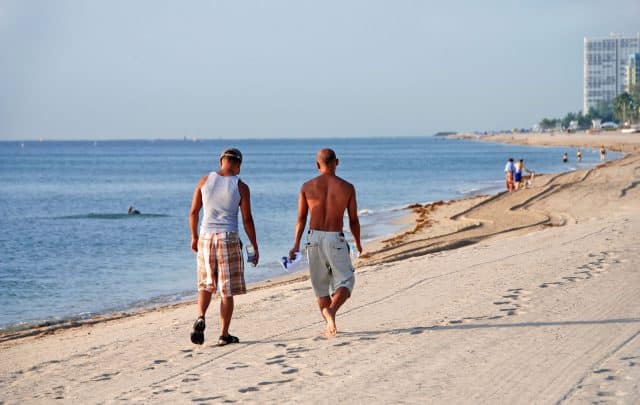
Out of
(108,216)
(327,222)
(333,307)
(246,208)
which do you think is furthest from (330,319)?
(108,216)

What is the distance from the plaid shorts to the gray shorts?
0.59 metres

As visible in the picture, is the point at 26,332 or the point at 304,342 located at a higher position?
the point at 304,342

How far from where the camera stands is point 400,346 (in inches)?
275

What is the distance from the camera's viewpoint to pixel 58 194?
53.0 m

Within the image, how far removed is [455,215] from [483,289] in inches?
603

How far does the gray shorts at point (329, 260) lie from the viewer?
724 cm

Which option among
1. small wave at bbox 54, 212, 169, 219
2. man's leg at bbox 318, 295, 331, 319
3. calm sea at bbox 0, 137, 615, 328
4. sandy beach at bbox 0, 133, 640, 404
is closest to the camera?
sandy beach at bbox 0, 133, 640, 404

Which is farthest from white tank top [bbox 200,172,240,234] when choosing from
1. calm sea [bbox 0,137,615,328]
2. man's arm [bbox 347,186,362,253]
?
calm sea [bbox 0,137,615,328]

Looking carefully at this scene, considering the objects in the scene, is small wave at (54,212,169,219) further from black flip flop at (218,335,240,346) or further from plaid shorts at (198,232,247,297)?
plaid shorts at (198,232,247,297)

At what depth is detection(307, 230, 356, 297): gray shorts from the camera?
7242 millimetres

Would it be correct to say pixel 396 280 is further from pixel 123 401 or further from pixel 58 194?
pixel 58 194

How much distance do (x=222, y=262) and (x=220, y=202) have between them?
1.59 feet

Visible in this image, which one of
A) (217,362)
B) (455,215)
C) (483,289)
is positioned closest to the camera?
(217,362)

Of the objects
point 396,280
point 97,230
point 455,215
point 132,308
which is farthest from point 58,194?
point 396,280
